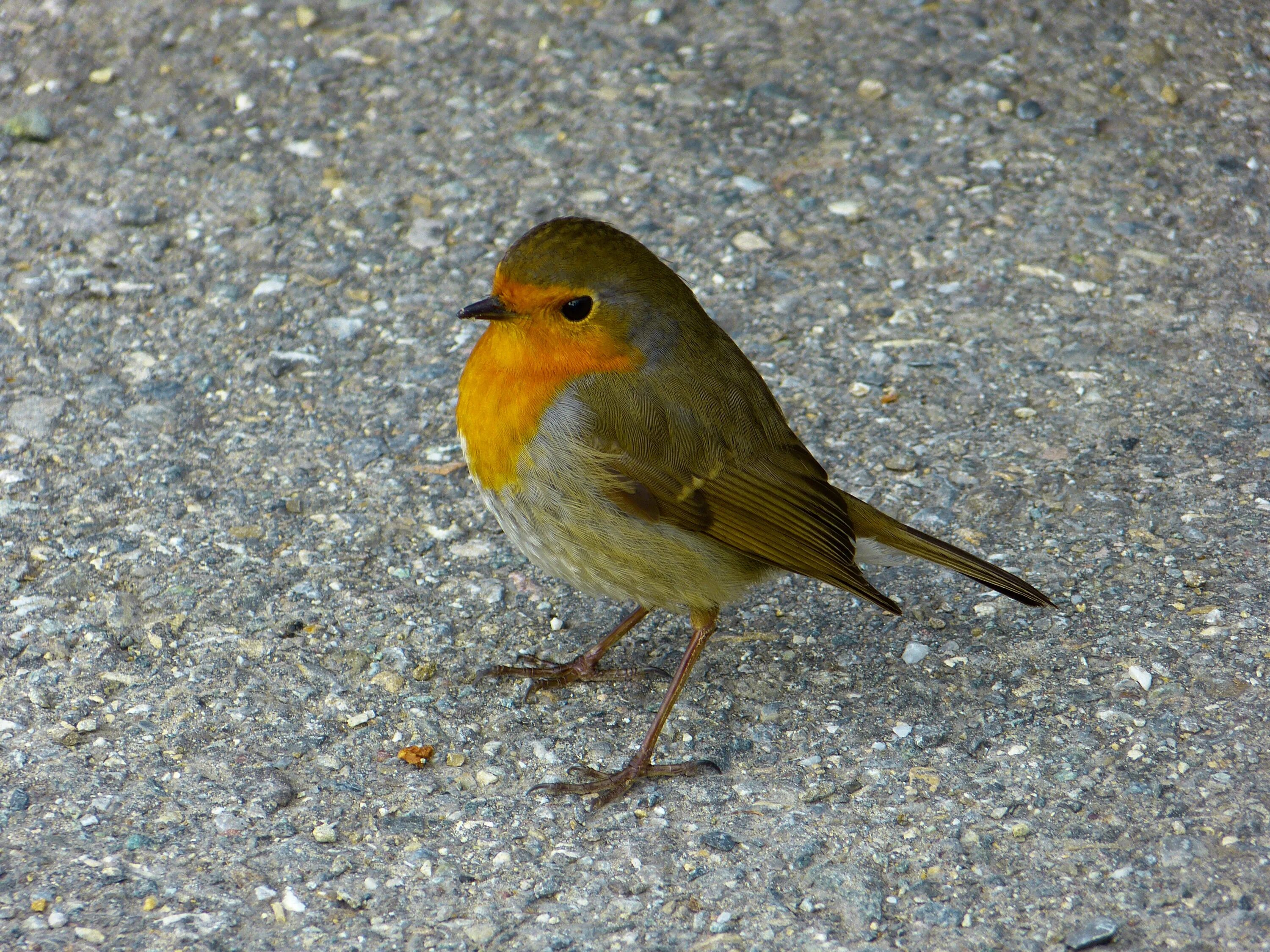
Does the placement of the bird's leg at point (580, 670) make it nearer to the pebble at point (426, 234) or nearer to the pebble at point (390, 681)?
the pebble at point (390, 681)

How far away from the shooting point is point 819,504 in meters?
3.41

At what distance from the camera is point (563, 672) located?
355 centimetres

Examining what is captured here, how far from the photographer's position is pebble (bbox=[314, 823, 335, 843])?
3006mm

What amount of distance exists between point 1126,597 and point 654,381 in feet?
4.57

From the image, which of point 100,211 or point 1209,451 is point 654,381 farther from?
point 100,211

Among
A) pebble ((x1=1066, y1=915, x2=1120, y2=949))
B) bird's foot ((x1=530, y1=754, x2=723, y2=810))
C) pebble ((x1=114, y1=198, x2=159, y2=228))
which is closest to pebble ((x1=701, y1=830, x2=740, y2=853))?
A: bird's foot ((x1=530, y1=754, x2=723, y2=810))

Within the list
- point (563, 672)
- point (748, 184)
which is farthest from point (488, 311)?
point (748, 184)

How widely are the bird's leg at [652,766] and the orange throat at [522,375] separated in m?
0.61

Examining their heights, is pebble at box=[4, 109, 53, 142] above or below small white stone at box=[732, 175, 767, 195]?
above

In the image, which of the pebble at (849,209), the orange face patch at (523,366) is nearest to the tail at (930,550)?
the orange face patch at (523,366)

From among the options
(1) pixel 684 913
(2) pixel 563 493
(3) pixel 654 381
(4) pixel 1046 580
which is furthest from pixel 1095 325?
(1) pixel 684 913

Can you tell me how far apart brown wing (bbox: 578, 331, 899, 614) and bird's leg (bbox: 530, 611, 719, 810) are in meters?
0.25

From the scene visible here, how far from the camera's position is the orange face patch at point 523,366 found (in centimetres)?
322

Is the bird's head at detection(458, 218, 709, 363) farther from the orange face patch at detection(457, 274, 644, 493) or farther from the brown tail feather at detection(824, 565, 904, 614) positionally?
Answer: the brown tail feather at detection(824, 565, 904, 614)
